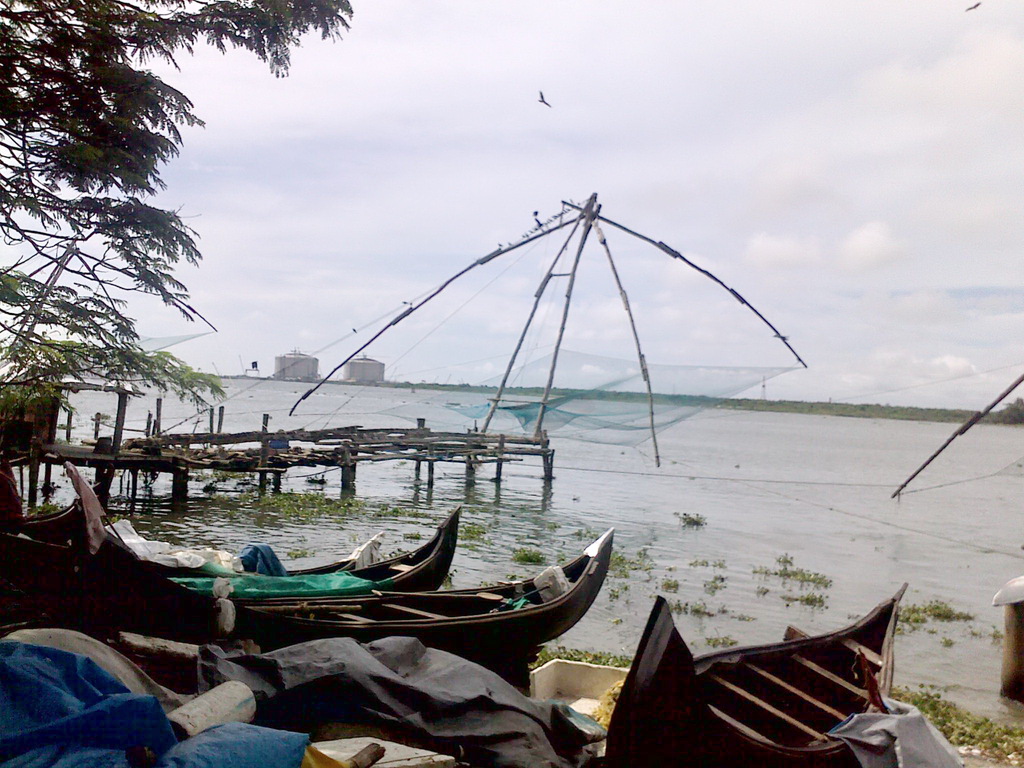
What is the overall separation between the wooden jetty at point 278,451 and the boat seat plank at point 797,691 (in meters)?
13.1

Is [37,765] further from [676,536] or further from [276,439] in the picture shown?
[276,439]

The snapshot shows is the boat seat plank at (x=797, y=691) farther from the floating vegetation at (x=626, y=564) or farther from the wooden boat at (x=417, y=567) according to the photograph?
the floating vegetation at (x=626, y=564)

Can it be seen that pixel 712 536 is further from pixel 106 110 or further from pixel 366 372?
pixel 106 110

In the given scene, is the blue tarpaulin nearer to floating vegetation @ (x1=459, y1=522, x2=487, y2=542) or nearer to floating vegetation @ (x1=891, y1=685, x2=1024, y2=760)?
floating vegetation @ (x1=891, y1=685, x2=1024, y2=760)

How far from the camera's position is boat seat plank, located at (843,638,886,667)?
5.41 meters

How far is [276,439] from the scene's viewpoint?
20469 mm

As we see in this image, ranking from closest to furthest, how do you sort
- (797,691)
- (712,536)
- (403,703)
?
(403,703)
(797,691)
(712,536)

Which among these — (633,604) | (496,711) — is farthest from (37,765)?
(633,604)

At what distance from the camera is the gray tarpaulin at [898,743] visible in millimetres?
3877

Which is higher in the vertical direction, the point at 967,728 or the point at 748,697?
the point at 748,697

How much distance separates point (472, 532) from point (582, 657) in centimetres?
836

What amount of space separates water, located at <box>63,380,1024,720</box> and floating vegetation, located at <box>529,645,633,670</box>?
0.60 m

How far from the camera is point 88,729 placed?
283 cm

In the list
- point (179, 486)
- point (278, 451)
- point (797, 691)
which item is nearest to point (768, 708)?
point (797, 691)
